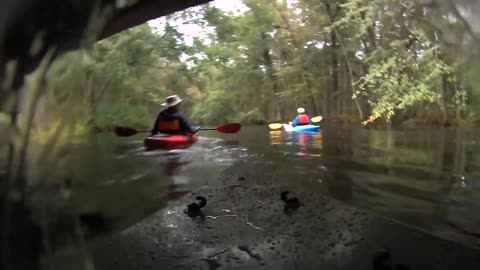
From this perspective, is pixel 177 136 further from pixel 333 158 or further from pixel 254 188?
pixel 254 188

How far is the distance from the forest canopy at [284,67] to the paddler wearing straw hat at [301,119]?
0.28 meters

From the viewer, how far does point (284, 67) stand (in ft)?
45.8

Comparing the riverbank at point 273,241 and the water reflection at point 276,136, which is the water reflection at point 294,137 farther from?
the riverbank at point 273,241

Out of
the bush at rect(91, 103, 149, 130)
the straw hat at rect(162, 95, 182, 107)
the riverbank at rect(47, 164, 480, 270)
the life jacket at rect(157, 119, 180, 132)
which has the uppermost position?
the straw hat at rect(162, 95, 182, 107)

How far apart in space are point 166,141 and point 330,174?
12.6ft

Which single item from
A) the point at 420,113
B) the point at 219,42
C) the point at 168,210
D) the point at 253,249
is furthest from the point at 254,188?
the point at 420,113

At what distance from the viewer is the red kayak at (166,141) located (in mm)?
8641

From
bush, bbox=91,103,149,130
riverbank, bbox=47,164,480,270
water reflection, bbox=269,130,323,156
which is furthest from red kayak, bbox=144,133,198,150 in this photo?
riverbank, bbox=47,164,480,270

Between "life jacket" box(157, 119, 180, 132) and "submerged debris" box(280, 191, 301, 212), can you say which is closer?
"submerged debris" box(280, 191, 301, 212)

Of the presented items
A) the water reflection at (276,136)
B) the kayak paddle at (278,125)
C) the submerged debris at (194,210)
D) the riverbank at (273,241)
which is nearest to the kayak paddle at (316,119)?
the kayak paddle at (278,125)

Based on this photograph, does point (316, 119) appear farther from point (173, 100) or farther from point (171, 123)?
point (173, 100)

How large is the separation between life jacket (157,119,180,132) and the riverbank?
13.8 ft

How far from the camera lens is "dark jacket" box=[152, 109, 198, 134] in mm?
8688

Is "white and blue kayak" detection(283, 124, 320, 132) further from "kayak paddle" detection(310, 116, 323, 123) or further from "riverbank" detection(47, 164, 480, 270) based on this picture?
"riverbank" detection(47, 164, 480, 270)
